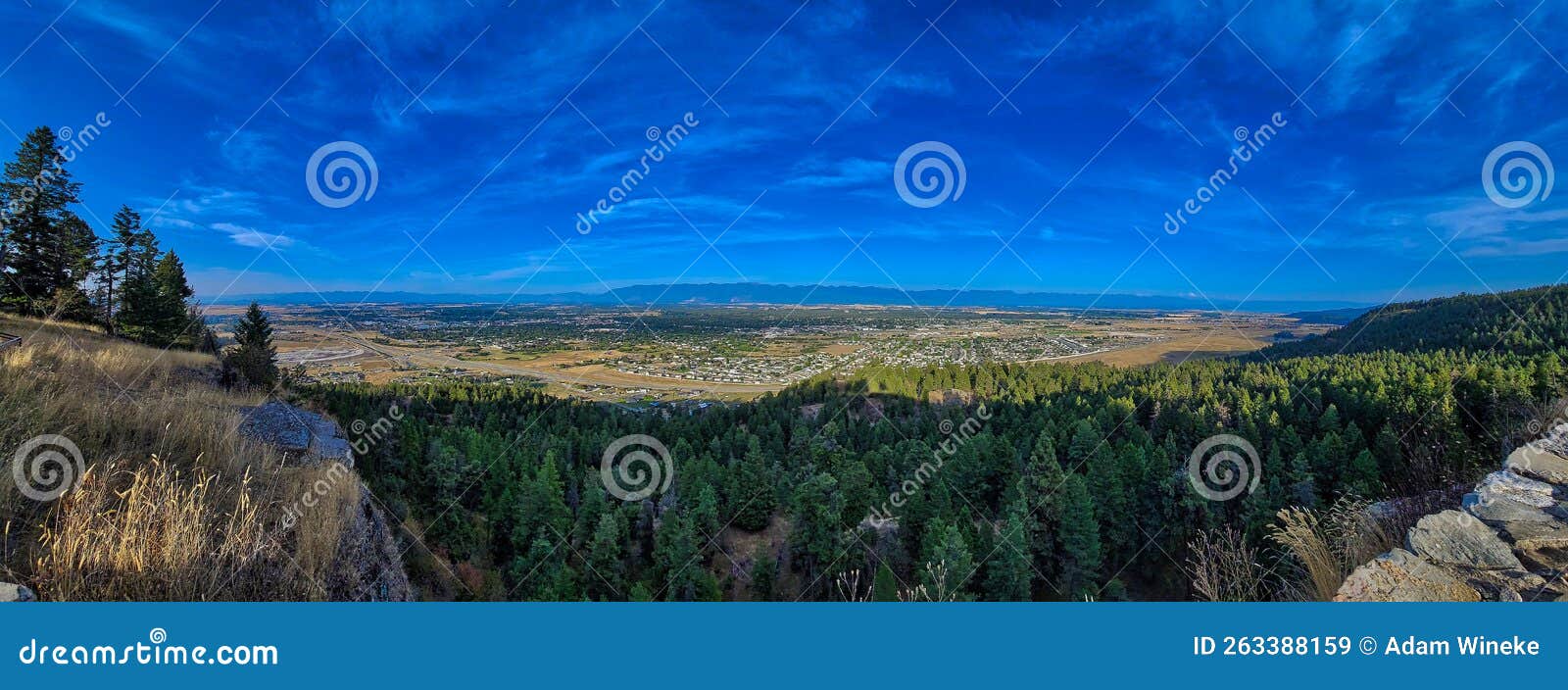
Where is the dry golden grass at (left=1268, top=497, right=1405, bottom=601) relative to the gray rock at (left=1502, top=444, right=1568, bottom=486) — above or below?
below

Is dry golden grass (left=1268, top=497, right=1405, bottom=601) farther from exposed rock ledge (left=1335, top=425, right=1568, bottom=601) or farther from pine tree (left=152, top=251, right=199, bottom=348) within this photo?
pine tree (left=152, top=251, right=199, bottom=348)

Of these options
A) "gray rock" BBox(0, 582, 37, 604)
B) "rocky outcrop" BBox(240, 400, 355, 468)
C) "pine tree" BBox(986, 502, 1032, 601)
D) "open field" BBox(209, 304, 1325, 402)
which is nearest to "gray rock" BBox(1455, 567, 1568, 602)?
"gray rock" BBox(0, 582, 37, 604)

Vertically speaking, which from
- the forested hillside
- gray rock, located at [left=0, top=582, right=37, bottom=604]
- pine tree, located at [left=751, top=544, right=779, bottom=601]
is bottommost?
pine tree, located at [left=751, top=544, right=779, bottom=601]

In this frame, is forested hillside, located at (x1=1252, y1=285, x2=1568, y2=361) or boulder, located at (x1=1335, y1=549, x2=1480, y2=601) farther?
forested hillside, located at (x1=1252, y1=285, x2=1568, y2=361)

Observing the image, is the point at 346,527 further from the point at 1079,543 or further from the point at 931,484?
the point at 931,484

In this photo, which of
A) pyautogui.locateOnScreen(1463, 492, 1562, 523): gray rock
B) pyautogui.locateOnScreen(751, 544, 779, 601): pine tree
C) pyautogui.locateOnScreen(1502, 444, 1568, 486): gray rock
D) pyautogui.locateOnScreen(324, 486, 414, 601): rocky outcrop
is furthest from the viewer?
pyautogui.locateOnScreen(751, 544, 779, 601): pine tree

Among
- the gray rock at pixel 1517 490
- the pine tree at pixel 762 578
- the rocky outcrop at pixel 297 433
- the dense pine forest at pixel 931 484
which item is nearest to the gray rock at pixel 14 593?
the rocky outcrop at pixel 297 433

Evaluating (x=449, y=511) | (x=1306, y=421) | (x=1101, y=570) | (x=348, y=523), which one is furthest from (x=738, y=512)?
(x=1306, y=421)
